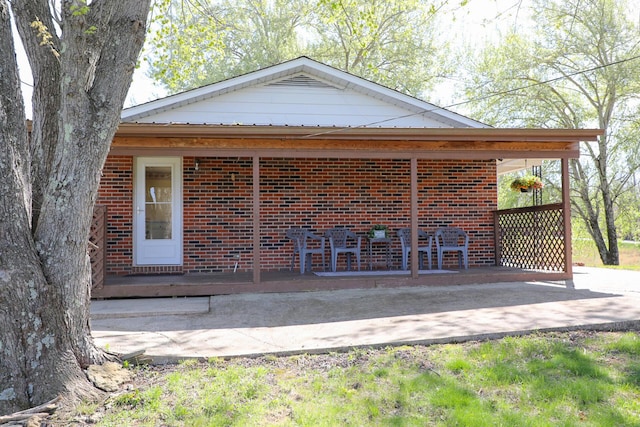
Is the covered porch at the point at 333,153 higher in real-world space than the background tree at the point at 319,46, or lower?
lower

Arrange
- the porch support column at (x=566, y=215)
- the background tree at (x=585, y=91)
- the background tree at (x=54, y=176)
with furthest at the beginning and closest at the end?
the background tree at (x=585, y=91), the porch support column at (x=566, y=215), the background tree at (x=54, y=176)

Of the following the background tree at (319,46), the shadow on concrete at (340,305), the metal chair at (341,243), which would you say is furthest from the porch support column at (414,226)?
the background tree at (319,46)

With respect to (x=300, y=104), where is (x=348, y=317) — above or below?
below

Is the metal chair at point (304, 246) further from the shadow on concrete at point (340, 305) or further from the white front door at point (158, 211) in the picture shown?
the white front door at point (158, 211)

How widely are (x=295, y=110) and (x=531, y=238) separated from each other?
4984 mm

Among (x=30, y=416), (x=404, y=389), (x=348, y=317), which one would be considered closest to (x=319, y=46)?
(x=348, y=317)

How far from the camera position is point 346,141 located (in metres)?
7.69

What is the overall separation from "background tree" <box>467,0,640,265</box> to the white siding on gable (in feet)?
24.9

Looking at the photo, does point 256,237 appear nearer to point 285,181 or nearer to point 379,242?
point 285,181

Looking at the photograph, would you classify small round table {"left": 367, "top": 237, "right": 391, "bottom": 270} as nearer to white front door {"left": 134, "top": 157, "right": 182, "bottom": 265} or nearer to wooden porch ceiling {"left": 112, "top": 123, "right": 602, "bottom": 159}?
wooden porch ceiling {"left": 112, "top": 123, "right": 602, "bottom": 159}

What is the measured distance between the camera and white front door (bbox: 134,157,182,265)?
29.0 ft

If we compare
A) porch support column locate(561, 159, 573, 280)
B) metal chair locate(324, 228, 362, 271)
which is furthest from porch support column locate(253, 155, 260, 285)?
porch support column locate(561, 159, 573, 280)

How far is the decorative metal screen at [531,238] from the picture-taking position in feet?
28.6

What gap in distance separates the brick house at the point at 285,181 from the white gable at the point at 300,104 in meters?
0.02
